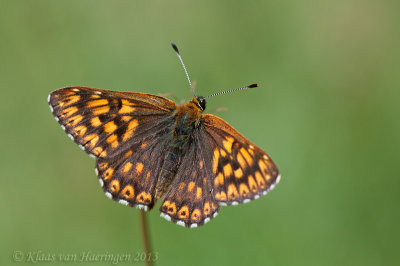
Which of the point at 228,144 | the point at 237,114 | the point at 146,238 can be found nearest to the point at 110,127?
the point at 228,144

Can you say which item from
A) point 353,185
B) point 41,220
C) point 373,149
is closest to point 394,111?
point 373,149

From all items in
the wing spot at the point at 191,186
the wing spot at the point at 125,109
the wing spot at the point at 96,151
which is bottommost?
the wing spot at the point at 191,186

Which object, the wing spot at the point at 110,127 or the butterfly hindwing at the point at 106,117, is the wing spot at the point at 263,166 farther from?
the wing spot at the point at 110,127

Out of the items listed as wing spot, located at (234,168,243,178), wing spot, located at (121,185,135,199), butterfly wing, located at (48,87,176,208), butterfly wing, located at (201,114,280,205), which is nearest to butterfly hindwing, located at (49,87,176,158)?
butterfly wing, located at (48,87,176,208)

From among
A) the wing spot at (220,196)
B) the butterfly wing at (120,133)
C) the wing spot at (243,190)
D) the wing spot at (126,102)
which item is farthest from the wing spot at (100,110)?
the wing spot at (243,190)

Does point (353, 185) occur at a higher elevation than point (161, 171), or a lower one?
lower

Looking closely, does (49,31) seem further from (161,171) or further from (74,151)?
(161,171)

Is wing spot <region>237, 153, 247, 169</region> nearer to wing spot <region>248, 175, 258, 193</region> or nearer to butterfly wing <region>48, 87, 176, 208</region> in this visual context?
wing spot <region>248, 175, 258, 193</region>
